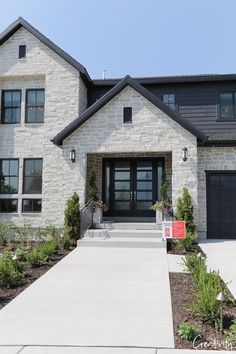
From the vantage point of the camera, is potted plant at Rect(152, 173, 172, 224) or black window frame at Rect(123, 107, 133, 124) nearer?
potted plant at Rect(152, 173, 172, 224)

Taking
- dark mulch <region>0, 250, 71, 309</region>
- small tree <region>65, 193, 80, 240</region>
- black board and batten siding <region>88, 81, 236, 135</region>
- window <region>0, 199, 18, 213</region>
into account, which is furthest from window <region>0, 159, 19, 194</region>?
black board and batten siding <region>88, 81, 236, 135</region>

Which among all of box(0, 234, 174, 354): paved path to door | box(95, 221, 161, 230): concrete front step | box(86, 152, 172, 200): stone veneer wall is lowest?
box(0, 234, 174, 354): paved path to door

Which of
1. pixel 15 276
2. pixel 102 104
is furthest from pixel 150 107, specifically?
pixel 15 276

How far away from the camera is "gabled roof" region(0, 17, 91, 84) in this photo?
13.9 meters

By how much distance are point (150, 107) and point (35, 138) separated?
5028mm

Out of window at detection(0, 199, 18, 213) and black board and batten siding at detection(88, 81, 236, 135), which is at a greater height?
black board and batten siding at detection(88, 81, 236, 135)

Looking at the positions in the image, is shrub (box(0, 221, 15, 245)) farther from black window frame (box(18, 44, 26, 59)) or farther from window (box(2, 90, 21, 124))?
black window frame (box(18, 44, 26, 59))

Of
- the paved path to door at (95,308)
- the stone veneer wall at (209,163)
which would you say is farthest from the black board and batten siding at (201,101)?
the paved path to door at (95,308)

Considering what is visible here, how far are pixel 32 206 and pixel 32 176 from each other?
4.04ft

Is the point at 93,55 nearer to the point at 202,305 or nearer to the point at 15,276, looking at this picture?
the point at 15,276

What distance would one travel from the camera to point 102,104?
1232cm

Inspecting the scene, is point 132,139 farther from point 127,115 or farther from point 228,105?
point 228,105

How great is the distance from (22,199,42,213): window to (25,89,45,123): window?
3.34 meters

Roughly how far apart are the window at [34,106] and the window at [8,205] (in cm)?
341
